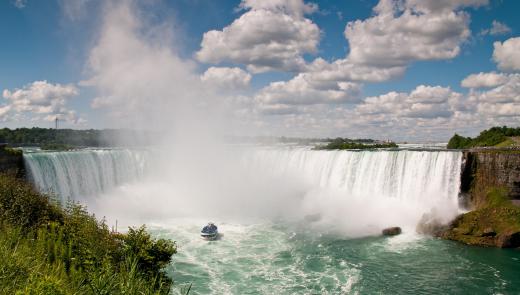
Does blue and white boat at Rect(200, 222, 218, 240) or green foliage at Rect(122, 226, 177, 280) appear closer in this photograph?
green foliage at Rect(122, 226, 177, 280)

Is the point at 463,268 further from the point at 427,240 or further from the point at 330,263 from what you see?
the point at 330,263

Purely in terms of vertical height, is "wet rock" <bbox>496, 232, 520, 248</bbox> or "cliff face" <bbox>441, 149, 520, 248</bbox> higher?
"cliff face" <bbox>441, 149, 520, 248</bbox>

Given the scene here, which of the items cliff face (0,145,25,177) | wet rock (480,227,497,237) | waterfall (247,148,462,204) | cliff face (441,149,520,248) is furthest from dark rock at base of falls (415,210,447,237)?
cliff face (0,145,25,177)

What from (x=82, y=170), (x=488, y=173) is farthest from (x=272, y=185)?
(x=488, y=173)

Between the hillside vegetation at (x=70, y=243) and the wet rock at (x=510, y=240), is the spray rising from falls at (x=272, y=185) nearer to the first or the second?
the wet rock at (x=510, y=240)

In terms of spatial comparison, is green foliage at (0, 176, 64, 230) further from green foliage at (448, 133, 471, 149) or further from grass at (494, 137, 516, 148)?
green foliage at (448, 133, 471, 149)

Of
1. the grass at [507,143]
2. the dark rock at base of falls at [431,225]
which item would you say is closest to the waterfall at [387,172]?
the dark rock at base of falls at [431,225]
